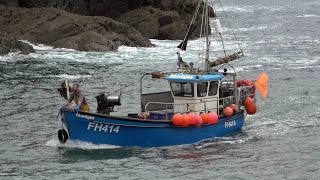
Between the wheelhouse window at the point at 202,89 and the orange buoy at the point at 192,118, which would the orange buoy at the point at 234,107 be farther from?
the orange buoy at the point at 192,118

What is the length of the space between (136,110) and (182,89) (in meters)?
7.75

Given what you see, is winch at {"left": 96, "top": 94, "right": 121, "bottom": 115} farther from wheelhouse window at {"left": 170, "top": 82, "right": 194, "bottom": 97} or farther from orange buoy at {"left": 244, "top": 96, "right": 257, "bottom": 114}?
orange buoy at {"left": 244, "top": 96, "right": 257, "bottom": 114}

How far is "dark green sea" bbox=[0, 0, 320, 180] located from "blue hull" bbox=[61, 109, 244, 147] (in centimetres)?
29

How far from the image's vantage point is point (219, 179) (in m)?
23.2

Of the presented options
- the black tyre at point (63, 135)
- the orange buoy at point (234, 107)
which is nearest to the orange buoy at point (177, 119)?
the orange buoy at point (234, 107)

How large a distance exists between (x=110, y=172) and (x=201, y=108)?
559 centimetres

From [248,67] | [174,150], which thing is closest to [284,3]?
[248,67]

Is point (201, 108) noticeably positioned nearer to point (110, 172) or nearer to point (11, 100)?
point (110, 172)

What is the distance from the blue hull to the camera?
2603 cm

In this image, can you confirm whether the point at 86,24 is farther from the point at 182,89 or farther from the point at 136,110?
the point at 182,89

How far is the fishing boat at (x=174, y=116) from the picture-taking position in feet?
85.9

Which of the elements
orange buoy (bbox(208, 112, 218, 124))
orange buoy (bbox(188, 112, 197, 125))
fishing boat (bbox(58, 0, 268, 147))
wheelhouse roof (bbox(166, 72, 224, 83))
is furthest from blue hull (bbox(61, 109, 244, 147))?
wheelhouse roof (bbox(166, 72, 224, 83))

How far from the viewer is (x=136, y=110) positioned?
1389 inches

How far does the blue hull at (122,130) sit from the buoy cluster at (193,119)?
0.33 metres
